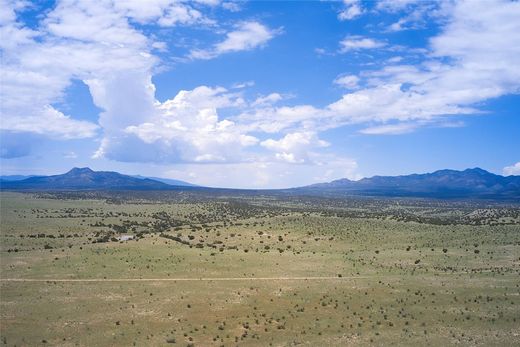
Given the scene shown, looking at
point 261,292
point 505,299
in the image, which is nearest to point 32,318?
point 261,292

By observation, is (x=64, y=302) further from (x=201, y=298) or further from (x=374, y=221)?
(x=374, y=221)

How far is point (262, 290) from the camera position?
154 ft

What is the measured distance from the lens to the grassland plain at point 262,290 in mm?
34906

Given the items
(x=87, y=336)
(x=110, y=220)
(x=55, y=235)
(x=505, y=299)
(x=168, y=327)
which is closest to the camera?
(x=87, y=336)

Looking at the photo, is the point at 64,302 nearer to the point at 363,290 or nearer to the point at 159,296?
the point at 159,296

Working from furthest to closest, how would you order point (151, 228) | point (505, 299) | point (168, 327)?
point (151, 228)
point (505, 299)
point (168, 327)

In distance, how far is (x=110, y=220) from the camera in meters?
114

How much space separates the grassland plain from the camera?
34.9 metres

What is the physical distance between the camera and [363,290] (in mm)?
46219

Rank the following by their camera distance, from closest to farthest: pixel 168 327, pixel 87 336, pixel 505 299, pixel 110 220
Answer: pixel 87 336 → pixel 168 327 → pixel 505 299 → pixel 110 220

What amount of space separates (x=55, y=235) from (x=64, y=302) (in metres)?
45.8

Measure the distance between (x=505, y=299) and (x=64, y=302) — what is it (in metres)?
40.7

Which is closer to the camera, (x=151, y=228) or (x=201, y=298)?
(x=201, y=298)

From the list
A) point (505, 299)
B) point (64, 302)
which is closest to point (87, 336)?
point (64, 302)
